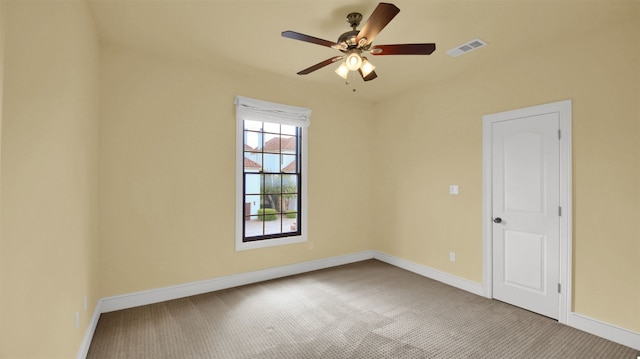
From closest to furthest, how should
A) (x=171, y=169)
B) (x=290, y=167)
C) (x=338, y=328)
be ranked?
1. (x=338, y=328)
2. (x=171, y=169)
3. (x=290, y=167)

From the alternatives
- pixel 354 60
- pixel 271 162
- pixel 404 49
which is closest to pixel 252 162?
pixel 271 162

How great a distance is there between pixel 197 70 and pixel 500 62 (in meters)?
3.51

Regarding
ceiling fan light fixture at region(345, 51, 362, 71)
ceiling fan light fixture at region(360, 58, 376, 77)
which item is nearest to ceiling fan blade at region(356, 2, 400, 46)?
ceiling fan light fixture at region(345, 51, 362, 71)

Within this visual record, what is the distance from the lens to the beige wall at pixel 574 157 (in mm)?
2555

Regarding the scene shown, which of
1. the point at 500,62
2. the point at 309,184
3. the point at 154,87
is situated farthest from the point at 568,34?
the point at 154,87

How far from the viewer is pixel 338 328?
2758 mm

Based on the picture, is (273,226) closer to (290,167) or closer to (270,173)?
(270,173)

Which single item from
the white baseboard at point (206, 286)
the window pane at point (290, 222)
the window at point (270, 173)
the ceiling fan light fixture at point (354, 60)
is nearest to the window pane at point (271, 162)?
the window at point (270, 173)

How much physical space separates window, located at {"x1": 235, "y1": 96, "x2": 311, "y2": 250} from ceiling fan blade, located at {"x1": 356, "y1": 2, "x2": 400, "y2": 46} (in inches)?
77.8

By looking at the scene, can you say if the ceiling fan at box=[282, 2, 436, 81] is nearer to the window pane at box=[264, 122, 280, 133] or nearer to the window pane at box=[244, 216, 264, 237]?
the window pane at box=[264, 122, 280, 133]

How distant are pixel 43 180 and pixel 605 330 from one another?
4267 millimetres

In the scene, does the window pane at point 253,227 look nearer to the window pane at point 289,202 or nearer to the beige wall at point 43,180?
the window pane at point 289,202

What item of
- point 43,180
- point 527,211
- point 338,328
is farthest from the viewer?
A: point 527,211

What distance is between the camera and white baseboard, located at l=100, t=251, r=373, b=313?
311 cm
